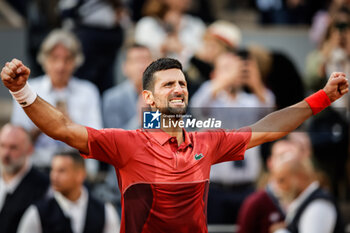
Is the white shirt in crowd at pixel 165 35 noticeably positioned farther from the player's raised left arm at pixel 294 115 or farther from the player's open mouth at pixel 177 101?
the player's open mouth at pixel 177 101

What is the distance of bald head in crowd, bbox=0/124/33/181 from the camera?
20.4 feet

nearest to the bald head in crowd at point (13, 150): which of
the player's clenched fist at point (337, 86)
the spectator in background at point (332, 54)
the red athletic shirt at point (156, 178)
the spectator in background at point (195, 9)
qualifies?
the spectator in background at point (195, 9)

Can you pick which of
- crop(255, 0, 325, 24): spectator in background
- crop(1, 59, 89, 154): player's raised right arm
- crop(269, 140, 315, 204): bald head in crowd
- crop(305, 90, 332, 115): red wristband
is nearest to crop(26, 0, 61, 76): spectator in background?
crop(255, 0, 325, 24): spectator in background

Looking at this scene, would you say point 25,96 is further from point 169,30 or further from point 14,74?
point 169,30

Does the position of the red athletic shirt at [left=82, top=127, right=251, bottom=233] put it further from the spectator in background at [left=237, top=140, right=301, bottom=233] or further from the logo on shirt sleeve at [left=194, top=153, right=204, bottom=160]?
the spectator in background at [left=237, top=140, right=301, bottom=233]

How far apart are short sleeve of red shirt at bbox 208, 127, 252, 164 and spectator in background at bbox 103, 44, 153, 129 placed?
9.58ft

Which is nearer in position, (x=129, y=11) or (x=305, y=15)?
(x=129, y=11)

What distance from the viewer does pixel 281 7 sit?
913 cm

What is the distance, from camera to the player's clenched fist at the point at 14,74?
10.7 feet

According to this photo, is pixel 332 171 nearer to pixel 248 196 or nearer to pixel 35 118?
pixel 248 196

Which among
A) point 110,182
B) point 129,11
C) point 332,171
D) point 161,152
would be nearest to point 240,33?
point 129,11

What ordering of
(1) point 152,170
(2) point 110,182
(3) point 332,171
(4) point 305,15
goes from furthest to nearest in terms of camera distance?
(4) point 305,15
(3) point 332,171
(2) point 110,182
(1) point 152,170

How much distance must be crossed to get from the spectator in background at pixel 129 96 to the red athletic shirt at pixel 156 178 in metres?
3.02

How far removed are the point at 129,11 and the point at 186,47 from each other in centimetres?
123
